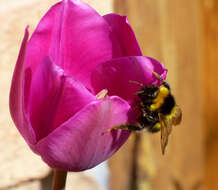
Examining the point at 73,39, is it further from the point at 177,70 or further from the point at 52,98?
the point at 177,70

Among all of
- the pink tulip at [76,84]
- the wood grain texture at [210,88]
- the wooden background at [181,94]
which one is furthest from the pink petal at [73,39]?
the wood grain texture at [210,88]

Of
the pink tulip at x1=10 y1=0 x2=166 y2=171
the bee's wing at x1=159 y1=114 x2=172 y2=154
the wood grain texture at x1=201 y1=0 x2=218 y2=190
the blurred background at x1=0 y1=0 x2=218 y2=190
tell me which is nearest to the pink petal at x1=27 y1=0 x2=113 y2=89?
the pink tulip at x1=10 y1=0 x2=166 y2=171

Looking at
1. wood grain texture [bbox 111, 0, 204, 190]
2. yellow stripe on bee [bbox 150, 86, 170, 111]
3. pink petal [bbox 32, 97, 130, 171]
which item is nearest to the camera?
pink petal [bbox 32, 97, 130, 171]

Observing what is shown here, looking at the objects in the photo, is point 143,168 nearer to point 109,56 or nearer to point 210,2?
point 210,2

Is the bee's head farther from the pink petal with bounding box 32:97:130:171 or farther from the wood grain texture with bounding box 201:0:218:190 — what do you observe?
the wood grain texture with bounding box 201:0:218:190

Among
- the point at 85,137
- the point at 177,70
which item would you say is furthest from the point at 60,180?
the point at 177,70

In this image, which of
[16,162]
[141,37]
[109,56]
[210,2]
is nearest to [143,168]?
[141,37]
